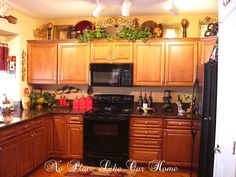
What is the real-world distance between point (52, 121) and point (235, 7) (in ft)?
10.5

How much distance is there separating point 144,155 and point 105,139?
0.65m

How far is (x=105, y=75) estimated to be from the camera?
4098 mm

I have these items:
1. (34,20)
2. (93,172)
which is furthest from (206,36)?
(34,20)

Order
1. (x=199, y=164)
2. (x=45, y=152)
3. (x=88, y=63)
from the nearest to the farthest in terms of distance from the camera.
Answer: (x=199, y=164)
(x=45, y=152)
(x=88, y=63)

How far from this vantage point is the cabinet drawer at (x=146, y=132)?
3733 mm

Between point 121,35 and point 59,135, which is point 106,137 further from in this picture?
point 121,35

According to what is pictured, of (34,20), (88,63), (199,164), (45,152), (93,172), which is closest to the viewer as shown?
(199,164)

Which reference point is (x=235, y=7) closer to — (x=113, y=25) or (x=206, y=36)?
(x=206, y=36)

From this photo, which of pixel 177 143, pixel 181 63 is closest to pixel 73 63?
pixel 181 63

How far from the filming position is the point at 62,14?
13.9 feet

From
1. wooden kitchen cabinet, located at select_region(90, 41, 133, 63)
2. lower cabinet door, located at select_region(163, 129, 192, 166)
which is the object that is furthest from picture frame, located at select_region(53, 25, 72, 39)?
lower cabinet door, located at select_region(163, 129, 192, 166)

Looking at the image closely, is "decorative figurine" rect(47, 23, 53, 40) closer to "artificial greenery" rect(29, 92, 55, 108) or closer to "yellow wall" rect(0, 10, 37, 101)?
"yellow wall" rect(0, 10, 37, 101)

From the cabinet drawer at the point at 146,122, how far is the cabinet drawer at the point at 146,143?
24 centimetres

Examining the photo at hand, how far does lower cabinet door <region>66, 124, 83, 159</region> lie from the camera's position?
3889mm
